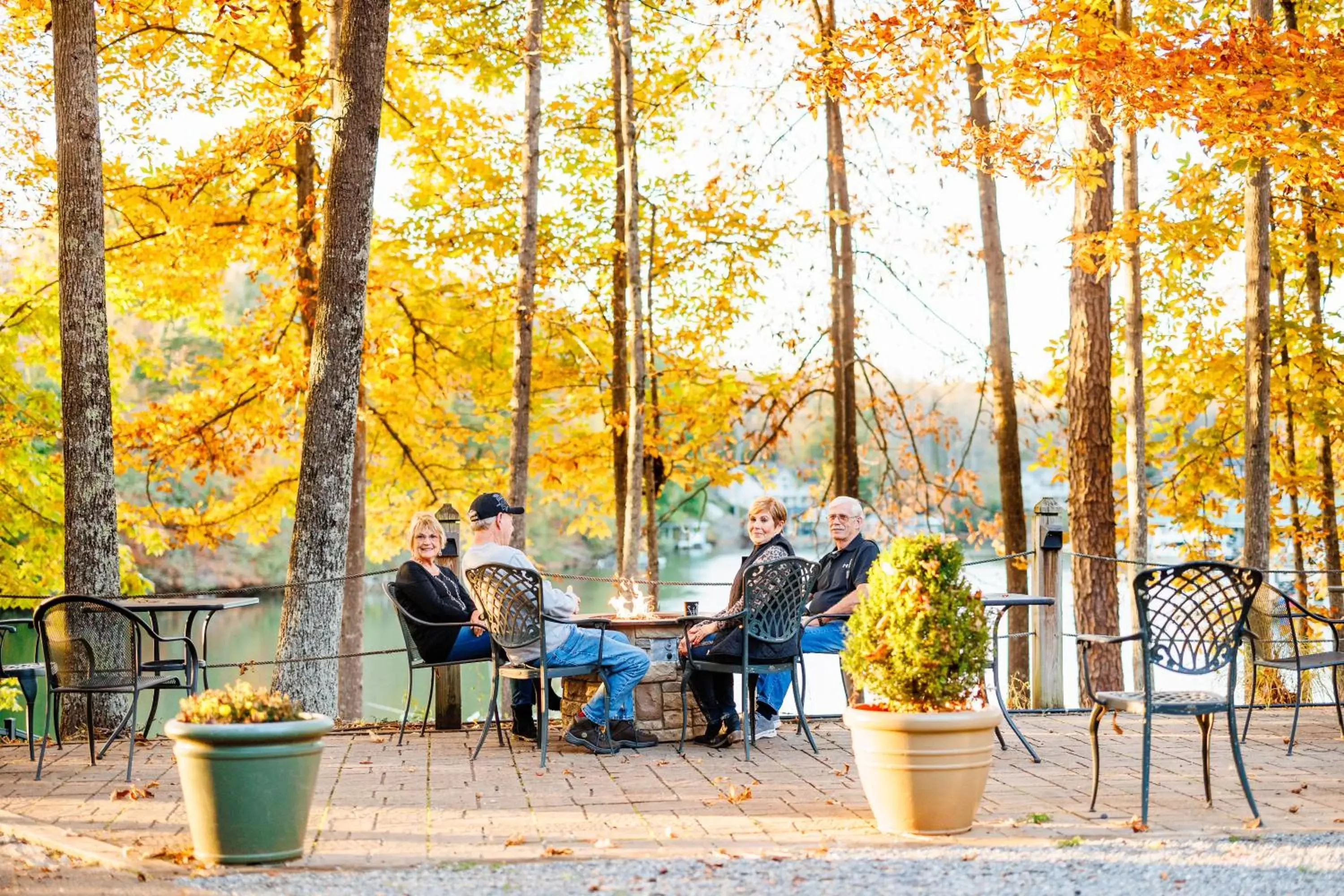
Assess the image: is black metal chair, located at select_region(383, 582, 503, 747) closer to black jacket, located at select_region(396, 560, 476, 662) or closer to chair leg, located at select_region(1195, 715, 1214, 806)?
black jacket, located at select_region(396, 560, 476, 662)

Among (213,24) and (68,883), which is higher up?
(213,24)

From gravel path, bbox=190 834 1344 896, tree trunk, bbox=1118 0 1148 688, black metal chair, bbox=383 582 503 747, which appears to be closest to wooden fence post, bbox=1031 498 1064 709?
tree trunk, bbox=1118 0 1148 688

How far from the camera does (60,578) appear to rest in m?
14.6

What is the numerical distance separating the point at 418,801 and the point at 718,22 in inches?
369

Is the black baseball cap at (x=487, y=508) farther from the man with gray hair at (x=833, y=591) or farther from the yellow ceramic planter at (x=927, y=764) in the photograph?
the yellow ceramic planter at (x=927, y=764)

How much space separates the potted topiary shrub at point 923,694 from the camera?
16.8 feet

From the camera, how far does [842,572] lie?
8.01 meters

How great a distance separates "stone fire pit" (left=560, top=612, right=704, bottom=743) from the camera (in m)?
7.70

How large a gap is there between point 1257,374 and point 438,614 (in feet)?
23.3

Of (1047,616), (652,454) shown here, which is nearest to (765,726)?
(1047,616)

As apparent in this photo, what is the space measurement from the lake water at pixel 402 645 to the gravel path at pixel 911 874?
5.08 metres

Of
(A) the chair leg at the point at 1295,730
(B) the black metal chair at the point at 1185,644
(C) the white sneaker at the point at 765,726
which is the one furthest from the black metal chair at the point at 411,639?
(A) the chair leg at the point at 1295,730

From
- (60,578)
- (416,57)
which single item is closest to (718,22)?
(416,57)

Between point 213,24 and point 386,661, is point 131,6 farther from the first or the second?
point 386,661
